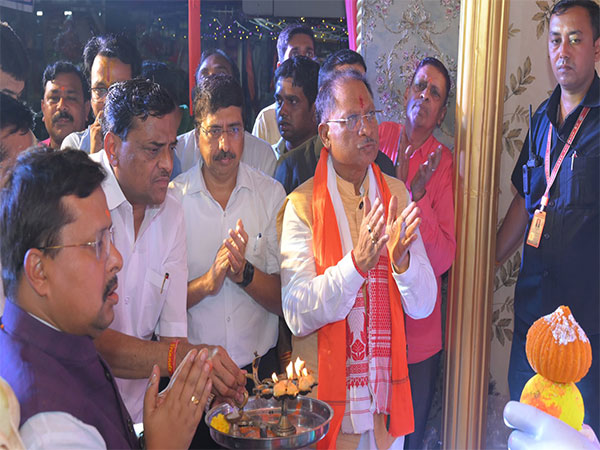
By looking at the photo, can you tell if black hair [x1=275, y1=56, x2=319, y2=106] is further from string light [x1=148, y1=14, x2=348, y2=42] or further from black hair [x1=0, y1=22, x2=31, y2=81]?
black hair [x1=0, y1=22, x2=31, y2=81]

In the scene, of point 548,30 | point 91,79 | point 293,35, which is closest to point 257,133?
point 293,35

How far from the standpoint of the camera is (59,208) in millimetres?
1192

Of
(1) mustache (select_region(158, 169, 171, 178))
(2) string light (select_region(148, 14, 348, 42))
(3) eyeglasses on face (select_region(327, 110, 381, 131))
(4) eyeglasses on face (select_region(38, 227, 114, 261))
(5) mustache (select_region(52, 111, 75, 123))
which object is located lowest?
(4) eyeglasses on face (select_region(38, 227, 114, 261))

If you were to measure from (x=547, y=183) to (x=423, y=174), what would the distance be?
0.42m

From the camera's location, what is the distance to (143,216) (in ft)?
6.75

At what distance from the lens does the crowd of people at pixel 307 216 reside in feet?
6.39

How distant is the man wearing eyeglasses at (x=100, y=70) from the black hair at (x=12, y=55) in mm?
207

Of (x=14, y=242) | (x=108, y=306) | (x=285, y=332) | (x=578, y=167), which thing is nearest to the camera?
(x=14, y=242)

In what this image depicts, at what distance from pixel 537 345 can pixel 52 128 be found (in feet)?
6.11

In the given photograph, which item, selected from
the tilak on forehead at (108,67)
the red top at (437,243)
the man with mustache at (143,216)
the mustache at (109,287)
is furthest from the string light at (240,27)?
the mustache at (109,287)

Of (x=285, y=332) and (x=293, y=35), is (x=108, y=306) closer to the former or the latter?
(x=285, y=332)

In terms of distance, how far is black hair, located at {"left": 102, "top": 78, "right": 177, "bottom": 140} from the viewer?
194 centimetres

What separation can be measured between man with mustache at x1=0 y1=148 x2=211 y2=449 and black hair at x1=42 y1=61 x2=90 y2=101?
44.5 inches

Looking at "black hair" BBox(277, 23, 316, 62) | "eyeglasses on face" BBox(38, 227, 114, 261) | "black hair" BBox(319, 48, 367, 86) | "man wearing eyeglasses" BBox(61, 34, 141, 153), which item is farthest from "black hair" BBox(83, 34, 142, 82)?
"eyeglasses on face" BBox(38, 227, 114, 261)
